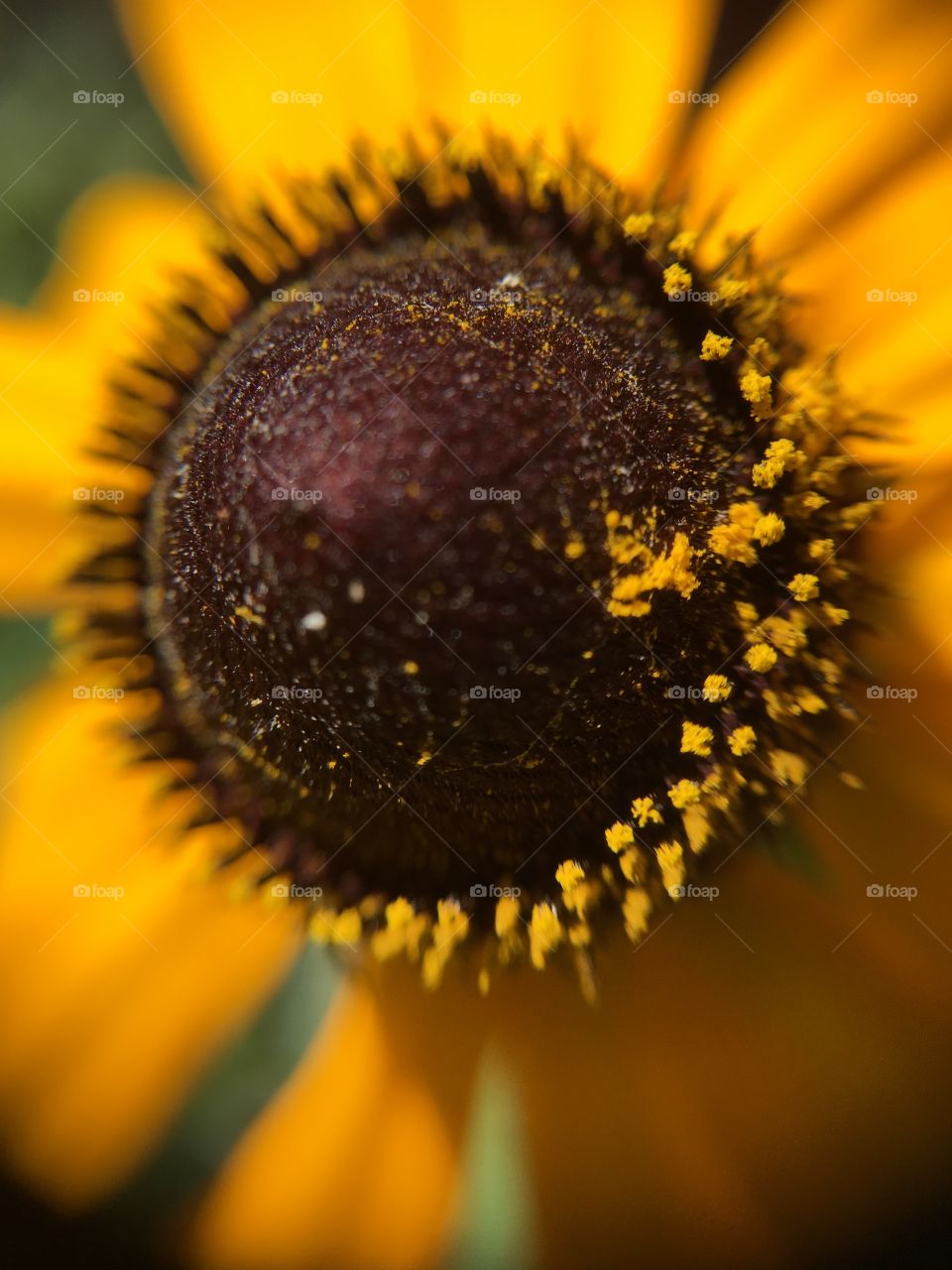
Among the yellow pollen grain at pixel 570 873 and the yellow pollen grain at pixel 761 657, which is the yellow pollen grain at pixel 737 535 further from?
the yellow pollen grain at pixel 570 873

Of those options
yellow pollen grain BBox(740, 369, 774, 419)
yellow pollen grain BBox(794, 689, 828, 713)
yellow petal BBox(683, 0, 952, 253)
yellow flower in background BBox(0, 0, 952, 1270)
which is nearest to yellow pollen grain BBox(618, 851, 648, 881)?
yellow flower in background BBox(0, 0, 952, 1270)

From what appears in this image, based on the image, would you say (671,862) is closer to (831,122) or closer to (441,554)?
(441,554)

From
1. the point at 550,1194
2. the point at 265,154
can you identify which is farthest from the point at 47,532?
the point at 550,1194

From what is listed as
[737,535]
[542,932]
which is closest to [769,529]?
[737,535]

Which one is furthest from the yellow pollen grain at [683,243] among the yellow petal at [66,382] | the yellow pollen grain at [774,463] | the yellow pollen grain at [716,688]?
Answer: the yellow petal at [66,382]

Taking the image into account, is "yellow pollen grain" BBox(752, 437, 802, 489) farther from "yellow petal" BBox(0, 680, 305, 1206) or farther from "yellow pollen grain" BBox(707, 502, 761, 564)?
"yellow petal" BBox(0, 680, 305, 1206)

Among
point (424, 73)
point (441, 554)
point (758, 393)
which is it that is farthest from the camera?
point (424, 73)

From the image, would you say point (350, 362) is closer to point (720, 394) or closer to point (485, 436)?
point (485, 436)

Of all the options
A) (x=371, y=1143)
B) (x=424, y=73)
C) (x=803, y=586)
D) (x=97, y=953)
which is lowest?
(x=371, y=1143)
